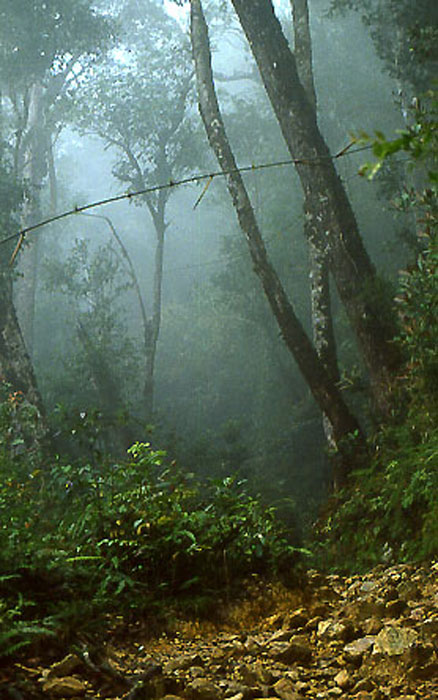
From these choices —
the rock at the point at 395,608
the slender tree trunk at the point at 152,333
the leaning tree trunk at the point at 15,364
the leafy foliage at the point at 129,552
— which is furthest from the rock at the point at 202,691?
the slender tree trunk at the point at 152,333

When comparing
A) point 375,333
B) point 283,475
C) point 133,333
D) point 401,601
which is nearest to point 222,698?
point 401,601

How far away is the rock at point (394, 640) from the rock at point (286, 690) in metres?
0.36

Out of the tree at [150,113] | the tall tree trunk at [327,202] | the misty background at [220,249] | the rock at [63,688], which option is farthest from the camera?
the tree at [150,113]

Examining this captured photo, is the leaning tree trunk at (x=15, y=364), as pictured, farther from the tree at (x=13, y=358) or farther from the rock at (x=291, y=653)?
the rock at (x=291, y=653)

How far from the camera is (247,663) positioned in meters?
2.64

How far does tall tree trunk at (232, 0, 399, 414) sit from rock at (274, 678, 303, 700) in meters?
5.68

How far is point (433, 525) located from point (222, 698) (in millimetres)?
2516

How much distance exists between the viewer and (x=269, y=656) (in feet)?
8.73

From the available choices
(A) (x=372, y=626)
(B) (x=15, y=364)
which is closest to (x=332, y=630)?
(A) (x=372, y=626)

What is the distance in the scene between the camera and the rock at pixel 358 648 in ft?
8.43

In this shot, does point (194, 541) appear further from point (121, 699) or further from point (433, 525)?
point (433, 525)

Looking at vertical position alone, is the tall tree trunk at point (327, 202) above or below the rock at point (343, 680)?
above

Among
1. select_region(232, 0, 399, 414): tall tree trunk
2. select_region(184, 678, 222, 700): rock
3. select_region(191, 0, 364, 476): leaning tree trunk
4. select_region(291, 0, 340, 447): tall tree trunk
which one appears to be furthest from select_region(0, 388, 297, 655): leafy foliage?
select_region(291, 0, 340, 447): tall tree trunk

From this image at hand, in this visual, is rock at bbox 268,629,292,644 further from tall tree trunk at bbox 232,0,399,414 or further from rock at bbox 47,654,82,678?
tall tree trunk at bbox 232,0,399,414
